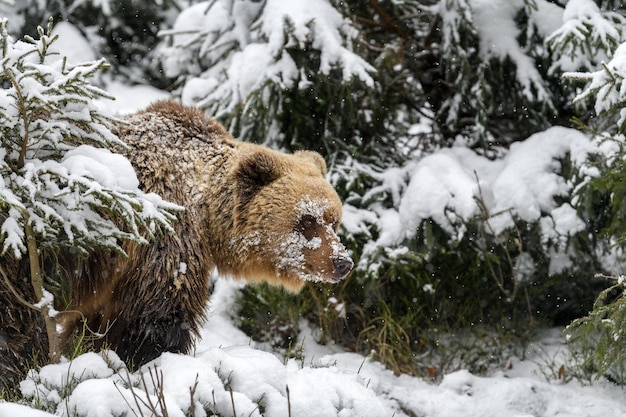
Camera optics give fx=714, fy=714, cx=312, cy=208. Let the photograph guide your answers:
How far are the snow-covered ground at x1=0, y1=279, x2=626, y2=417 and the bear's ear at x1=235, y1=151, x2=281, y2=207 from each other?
1.01 metres

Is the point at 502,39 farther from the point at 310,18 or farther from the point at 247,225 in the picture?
the point at 247,225

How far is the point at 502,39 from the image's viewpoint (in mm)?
7004

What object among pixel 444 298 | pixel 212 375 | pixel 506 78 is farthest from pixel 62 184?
pixel 506 78

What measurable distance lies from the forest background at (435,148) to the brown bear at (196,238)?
5.39 feet

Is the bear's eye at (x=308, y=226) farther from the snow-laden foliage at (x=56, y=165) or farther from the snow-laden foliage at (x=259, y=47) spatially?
the snow-laden foliage at (x=259, y=47)

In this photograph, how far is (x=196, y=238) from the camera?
4434 mm

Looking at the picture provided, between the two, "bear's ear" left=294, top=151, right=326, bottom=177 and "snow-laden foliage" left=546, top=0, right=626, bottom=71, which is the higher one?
"snow-laden foliage" left=546, top=0, right=626, bottom=71

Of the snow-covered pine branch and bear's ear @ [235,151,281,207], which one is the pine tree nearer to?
bear's ear @ [235,151,281,207]

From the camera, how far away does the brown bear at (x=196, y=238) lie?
4.18 metres

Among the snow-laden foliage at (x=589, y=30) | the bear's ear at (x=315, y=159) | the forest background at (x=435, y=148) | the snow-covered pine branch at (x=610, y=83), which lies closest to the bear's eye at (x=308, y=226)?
the bear's ear at (x=315, y=159)

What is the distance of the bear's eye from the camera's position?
472 cm

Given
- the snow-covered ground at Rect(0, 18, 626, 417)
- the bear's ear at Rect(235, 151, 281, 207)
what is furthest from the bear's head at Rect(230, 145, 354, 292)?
the snow-covered ground at Rect(0, 18, 626, 417)

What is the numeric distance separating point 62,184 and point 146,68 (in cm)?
780

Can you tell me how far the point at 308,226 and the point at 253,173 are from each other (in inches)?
19.9
